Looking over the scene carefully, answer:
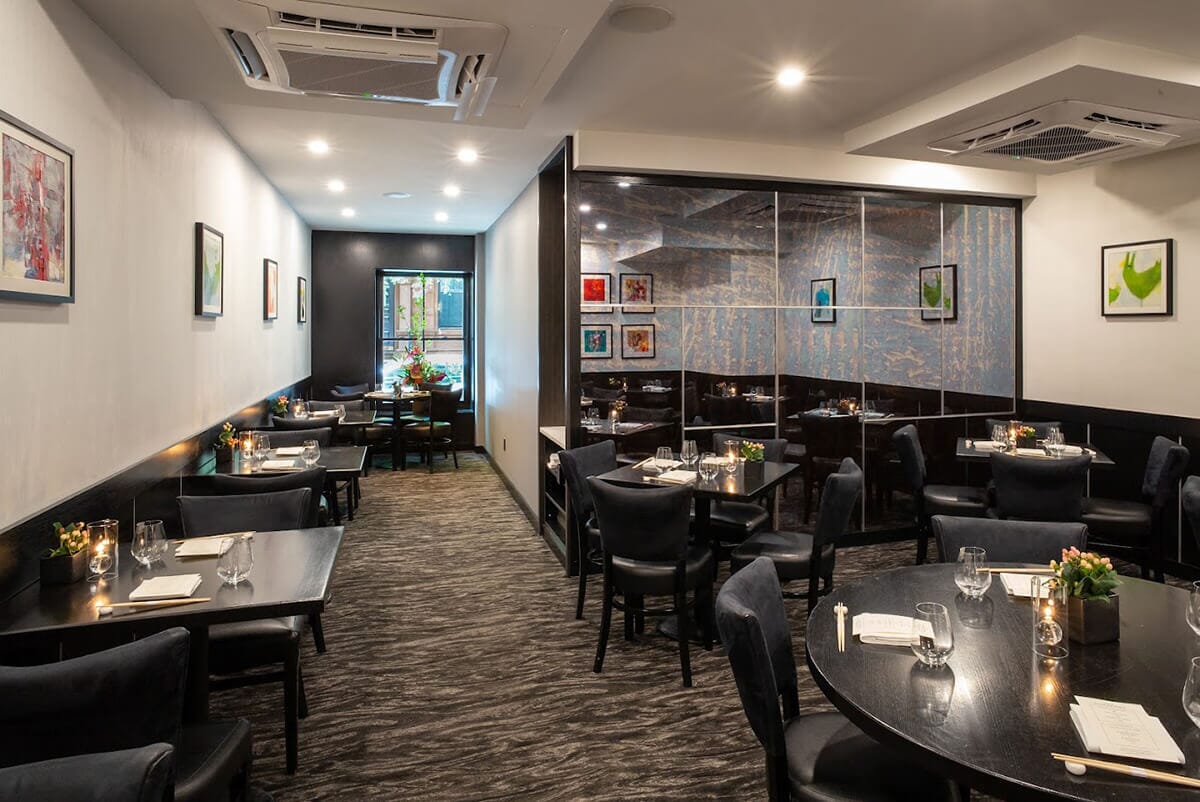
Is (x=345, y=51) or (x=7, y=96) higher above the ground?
(x=345, y=51)

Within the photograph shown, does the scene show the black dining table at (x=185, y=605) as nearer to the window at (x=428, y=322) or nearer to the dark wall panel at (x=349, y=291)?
the dark wall panel at (x=349, y=291)

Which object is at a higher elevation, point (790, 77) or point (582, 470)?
point (790, 77)

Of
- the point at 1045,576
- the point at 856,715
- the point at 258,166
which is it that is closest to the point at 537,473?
the point at 258,166

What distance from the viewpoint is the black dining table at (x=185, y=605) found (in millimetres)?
1938

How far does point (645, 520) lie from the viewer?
323 centimetres

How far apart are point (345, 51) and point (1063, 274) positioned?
17.4 ft

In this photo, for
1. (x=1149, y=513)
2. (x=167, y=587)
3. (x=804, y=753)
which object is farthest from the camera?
(x=1149, y=513)

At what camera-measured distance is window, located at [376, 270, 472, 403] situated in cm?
960

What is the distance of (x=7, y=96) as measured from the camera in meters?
2.21

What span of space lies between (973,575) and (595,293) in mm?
3201

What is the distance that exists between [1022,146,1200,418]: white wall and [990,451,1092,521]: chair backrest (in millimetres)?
1517

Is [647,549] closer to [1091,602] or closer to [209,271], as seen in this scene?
[1091,602]

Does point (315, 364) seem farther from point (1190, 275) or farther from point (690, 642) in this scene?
point (1190, 275)

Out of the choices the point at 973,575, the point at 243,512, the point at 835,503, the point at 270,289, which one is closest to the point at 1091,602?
the point at 973,575
